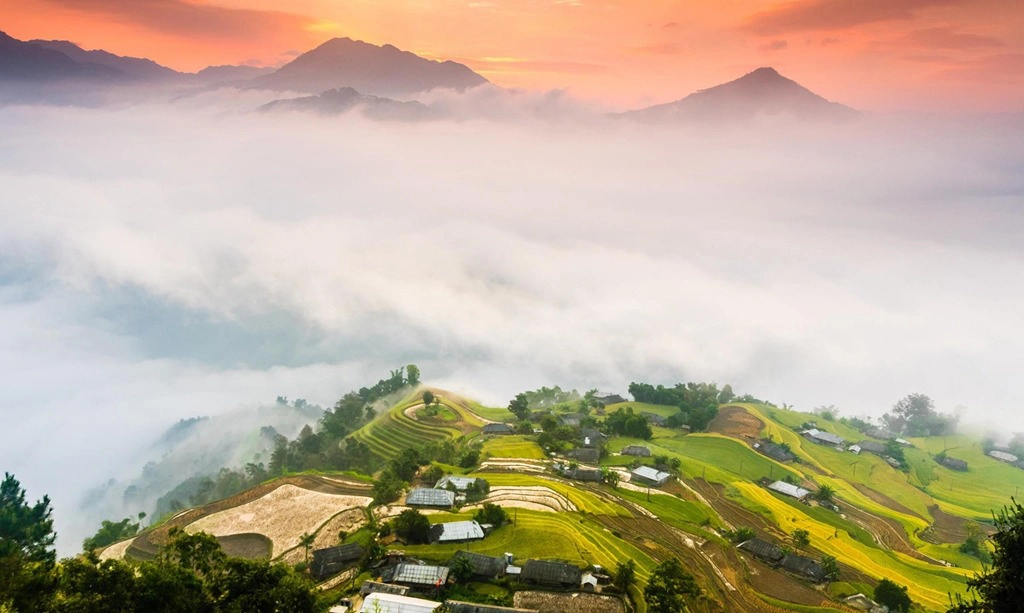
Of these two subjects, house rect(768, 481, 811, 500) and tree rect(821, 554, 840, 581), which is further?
house rect(768, 481, 811, 500)

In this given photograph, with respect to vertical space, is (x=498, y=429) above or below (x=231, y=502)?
below

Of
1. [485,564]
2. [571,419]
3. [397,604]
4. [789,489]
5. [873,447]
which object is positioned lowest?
[873,447]

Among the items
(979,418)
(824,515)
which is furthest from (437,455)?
(979,418)

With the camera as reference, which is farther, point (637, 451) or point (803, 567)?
point (637, 451)

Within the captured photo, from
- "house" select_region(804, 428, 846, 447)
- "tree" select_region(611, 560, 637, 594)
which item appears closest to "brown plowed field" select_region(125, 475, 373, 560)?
"tree" select_region(611, 560, 637, 594)

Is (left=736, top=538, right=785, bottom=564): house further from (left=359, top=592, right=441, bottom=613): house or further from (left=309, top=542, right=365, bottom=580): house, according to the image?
(left=309, top=542, right=365, bottom=580): house

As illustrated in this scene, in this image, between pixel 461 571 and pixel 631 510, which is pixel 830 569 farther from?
pixel 461 571

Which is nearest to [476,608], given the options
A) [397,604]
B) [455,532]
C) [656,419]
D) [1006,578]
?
[397,604]

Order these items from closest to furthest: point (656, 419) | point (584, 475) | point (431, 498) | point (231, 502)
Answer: point (431, 498) < point (231, 502) < point (584, 475) < point (656, 419)
